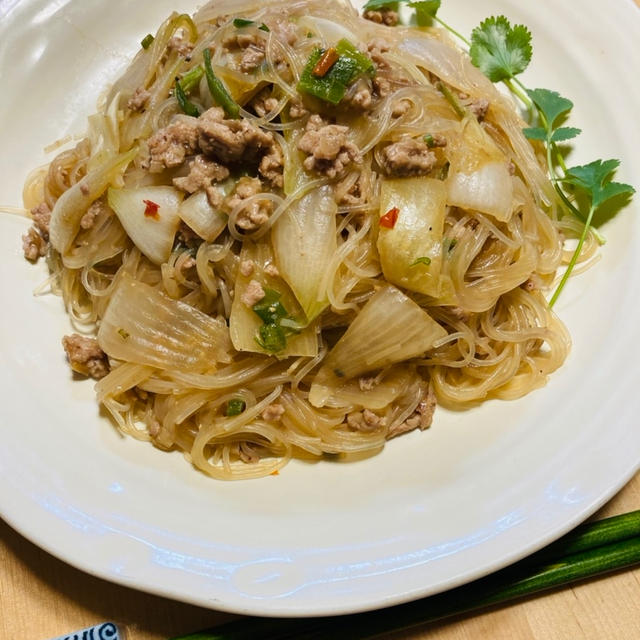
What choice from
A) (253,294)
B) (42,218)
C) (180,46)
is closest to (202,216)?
(253,294)

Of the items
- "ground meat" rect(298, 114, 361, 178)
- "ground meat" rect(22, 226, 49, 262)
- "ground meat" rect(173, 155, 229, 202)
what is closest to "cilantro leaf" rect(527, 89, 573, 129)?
"ground meat" rect(298, 114, 361, 178)

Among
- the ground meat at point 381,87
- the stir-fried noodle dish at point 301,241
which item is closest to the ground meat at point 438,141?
the stir-fried noodle dish at point 301,241

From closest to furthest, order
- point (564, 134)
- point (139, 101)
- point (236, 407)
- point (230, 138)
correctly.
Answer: point (230, 138)
point (236, 407)
point (139, 101)
point (564, 134)

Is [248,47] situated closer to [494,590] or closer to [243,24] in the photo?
[243,24]

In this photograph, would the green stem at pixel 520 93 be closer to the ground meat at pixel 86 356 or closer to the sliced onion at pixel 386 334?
the sliced onion at pixel 386 334

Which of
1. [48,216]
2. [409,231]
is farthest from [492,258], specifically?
[48,216]

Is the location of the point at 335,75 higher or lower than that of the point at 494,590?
higher
